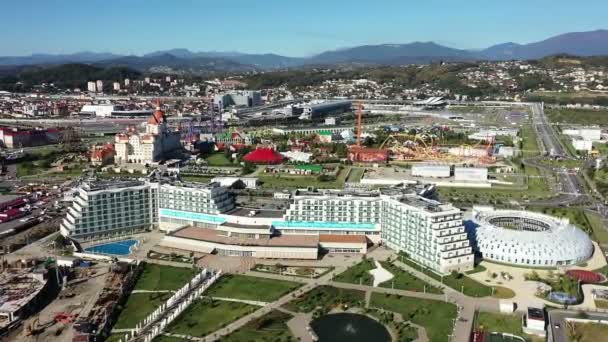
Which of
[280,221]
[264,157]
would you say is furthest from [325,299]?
Answer: [264,157]

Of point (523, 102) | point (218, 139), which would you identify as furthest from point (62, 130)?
point (523, 102)

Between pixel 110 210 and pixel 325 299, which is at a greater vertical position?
pixel 110 210

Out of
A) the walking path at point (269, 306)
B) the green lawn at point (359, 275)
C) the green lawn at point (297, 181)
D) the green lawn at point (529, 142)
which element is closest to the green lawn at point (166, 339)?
the walking path at point (269, 306)

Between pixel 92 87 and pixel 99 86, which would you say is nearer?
pixel 99 86

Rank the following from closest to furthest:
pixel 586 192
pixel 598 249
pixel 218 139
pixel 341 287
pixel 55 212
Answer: pixel 341 287 → pixel 598 249 → pixel 55 212 → pixel 586 192 → pixel 218 139

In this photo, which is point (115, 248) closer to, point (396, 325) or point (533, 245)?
point (396, 325)

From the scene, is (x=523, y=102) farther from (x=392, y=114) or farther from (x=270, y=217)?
(x=270, y=217)
